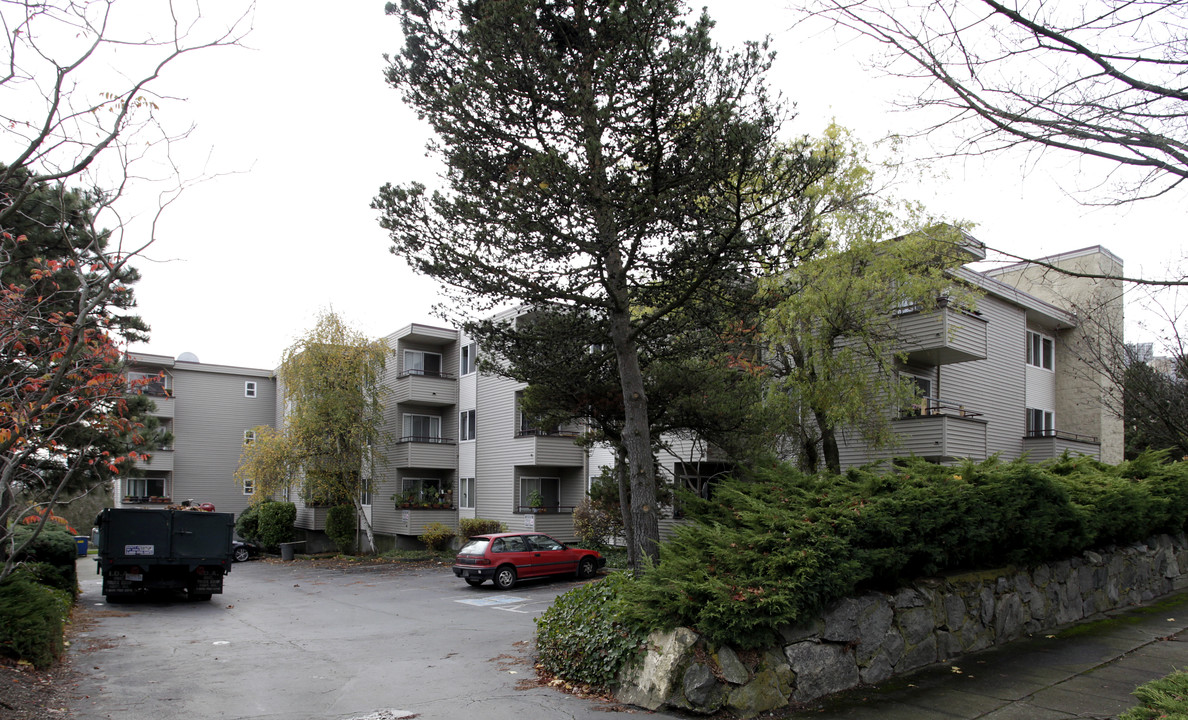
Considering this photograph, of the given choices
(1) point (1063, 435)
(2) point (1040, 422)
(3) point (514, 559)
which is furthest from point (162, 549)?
(1) point (1063, 435)

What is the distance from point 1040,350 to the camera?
26.7 metres

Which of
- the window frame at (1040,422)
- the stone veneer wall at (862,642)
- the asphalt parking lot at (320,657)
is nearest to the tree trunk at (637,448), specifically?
the asphalt parking lot at (320,657)

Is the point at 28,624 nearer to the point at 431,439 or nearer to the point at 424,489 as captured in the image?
the point at 424,489

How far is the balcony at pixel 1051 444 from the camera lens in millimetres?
23922

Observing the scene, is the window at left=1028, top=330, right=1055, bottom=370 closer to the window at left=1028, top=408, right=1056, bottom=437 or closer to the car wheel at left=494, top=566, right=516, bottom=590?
the window at left=1028, top=408, right=1056, bottom=437

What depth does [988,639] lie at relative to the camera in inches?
373

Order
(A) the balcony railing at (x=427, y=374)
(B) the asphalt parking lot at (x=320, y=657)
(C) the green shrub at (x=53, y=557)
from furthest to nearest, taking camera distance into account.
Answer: (A) the balcony railing at (x=427, y=374)
(C) the green shrub at (x=53, y=557)
(B) the asphalt parking lot at (x=320, y=657)

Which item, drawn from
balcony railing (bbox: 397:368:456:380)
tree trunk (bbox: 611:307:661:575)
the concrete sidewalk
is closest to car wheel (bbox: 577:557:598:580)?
tree trunk (bbox: 611:307:661:575)

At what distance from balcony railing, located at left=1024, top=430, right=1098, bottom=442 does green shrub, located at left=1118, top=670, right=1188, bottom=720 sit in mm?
21040

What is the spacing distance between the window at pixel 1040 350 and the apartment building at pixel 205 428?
36275mm

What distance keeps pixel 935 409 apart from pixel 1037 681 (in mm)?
13423

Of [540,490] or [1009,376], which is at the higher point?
[1009,376]

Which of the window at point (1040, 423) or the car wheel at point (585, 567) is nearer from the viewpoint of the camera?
the car wheel at point (585, 567)

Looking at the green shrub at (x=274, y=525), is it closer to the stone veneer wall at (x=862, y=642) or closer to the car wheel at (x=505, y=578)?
the car wheel at (x=505, y=578)
